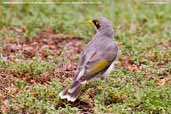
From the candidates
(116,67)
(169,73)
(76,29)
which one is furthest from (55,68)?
(76,29)

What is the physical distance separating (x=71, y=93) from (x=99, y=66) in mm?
898

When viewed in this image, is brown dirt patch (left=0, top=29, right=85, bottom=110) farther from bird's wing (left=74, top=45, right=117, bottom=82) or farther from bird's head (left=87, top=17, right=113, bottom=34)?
bird's head (left=87, top=17, right=113, bottom=34)

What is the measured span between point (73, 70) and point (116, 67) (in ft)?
2.51

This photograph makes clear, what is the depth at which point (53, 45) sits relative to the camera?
12430 millimetres

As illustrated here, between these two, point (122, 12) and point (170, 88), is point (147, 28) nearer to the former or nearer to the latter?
point (122, 12)

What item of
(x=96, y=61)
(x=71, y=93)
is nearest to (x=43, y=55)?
(x=96, y=61)

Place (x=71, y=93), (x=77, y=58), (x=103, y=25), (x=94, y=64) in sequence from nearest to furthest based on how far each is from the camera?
(x=71, y=93) → (x=94, y=64) → (x=103, y=25) → (x=77, y=58)

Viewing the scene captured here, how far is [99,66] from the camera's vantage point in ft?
30.9

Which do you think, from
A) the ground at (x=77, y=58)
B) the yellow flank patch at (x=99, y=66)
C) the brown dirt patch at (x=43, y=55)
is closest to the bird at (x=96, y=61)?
the yellow flank patch at (x=99, y=66)

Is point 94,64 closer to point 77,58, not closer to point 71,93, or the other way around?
point 71,93

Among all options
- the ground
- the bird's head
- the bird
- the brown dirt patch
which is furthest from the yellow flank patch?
the bird's head

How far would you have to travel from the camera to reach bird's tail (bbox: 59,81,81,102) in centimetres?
866

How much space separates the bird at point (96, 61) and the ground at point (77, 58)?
0.15 metres

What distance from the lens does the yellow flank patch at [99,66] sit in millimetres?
9281
